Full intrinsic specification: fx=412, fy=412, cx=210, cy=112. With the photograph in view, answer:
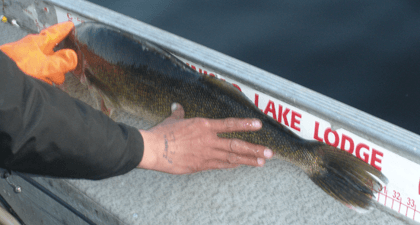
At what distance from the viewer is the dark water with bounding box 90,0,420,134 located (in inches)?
132

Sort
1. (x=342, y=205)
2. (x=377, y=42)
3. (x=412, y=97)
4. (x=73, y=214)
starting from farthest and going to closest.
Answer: (x=377, y=42) < (x=412, y=97) < (x=73, y=214) < (x=342, y=205)

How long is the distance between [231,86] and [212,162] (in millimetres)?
332

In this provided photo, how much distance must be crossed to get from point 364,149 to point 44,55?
153cm

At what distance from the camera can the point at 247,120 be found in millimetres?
1679

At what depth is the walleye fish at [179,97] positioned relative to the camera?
1593 mm

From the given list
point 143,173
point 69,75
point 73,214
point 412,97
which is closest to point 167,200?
point 143,173

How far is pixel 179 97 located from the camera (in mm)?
1842

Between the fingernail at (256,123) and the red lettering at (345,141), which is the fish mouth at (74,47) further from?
the red lettering at (345,141)

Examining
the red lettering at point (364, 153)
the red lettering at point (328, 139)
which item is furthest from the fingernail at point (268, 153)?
the red lettering at point (364, 153)

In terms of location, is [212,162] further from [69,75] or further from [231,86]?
[69,75]

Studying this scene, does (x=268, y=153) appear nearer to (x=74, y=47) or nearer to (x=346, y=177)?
(x=346, y=177)

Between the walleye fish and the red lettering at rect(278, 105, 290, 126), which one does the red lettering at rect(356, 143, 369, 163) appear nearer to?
the walleye fish

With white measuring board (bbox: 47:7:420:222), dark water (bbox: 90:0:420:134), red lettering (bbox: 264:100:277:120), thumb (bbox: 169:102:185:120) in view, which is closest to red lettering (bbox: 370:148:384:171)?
white measuring board (bbox: 47:7:420:222)

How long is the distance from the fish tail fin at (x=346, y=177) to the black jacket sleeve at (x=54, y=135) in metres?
0.72
